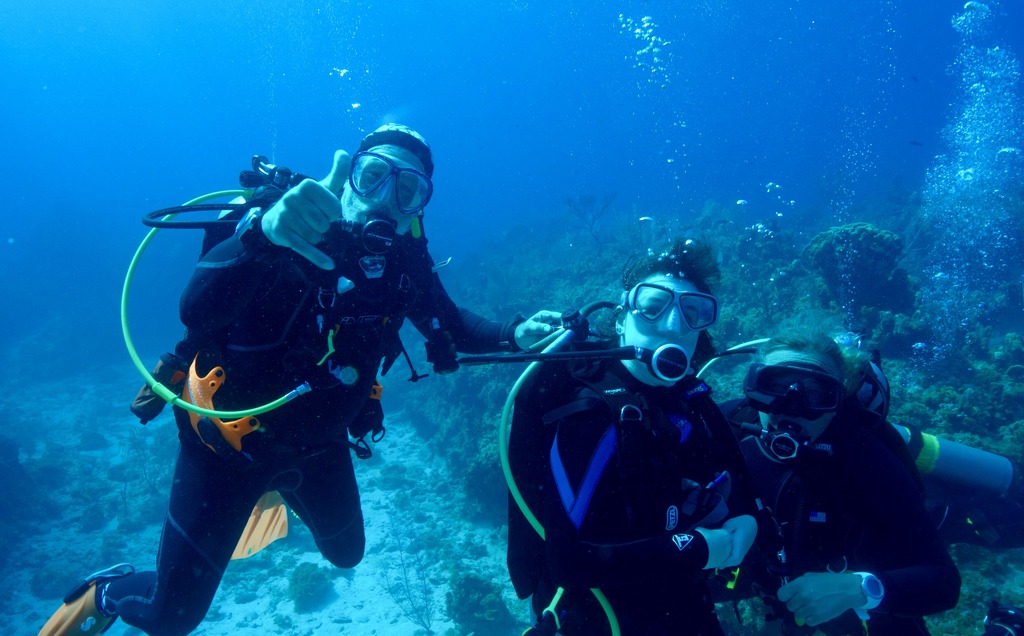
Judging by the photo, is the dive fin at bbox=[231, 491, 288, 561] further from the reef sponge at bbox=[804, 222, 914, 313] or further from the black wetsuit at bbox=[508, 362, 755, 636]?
the reef sponge at bbox=[804, 222, 914, 313]

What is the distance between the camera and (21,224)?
62688 millimetres

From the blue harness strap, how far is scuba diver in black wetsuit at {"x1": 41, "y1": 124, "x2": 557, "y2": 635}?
122cm

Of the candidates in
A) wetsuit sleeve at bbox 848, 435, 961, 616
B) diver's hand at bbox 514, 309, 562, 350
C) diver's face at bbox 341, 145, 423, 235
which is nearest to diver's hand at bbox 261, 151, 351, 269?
diver's face at bbox 341, 145, 423, 235

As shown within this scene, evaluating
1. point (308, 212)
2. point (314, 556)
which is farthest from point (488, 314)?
point (308, 212)

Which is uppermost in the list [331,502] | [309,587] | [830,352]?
[830,352]

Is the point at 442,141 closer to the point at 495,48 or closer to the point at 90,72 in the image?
the point at 495,48

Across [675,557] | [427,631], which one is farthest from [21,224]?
[675,557]

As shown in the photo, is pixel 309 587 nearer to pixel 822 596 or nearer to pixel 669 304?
pixel 822 596

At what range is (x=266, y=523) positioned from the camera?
433cm

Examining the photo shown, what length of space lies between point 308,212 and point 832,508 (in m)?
3.74

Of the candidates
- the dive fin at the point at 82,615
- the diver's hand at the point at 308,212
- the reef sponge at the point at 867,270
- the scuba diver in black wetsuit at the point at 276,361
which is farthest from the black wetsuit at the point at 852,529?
the reef sponge at the point at 867,270

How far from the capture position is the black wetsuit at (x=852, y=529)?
9.00 feet

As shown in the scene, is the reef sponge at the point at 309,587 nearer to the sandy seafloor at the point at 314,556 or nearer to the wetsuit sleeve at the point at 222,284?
the sandy seafloor at the point at 314,556

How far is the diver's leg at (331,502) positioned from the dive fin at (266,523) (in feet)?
1.35
